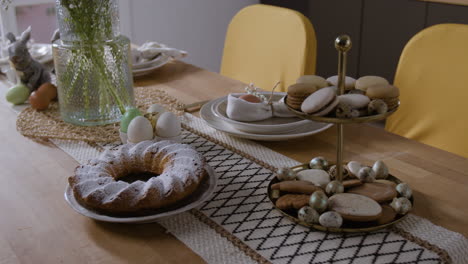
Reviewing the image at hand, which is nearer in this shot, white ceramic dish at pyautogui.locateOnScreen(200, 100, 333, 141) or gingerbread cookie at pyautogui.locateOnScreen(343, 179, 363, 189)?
gingerbread cookie at pyautogui.locateOnScreen(343, 179, 363, 189)

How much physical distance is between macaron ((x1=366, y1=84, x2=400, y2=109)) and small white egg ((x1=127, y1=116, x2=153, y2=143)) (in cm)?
45

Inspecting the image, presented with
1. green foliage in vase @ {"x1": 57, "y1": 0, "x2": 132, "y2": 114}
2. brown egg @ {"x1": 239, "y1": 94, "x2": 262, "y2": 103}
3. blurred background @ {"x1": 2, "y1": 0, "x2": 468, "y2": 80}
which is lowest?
blurred background @ {"x1": 2, "y1": 0, "x2": 468, "y2": 80}

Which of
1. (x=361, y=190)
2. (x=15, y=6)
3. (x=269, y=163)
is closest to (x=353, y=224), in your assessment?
(x=361, y=190)

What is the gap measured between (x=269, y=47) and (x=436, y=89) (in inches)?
23.9

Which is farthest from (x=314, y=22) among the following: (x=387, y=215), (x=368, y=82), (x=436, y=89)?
(x=387, y=215)

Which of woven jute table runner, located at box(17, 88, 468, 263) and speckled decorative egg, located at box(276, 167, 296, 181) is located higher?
speckled decorative egg, located at box(276, 167, 296, 181)

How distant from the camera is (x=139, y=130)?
42.2 inches

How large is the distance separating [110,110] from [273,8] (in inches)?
29.6

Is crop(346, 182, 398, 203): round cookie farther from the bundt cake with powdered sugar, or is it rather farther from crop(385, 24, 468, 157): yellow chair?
crop(385, 24, 468, 157): yellow chair

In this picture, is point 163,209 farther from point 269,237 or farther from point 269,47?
point 269,47

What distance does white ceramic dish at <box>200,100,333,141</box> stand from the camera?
1.10 m

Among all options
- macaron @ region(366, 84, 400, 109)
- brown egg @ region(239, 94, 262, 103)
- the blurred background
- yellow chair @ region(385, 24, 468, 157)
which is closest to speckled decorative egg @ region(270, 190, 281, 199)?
macaron @ region(366, 84, 400, 109)

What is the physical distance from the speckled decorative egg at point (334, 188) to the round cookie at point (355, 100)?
0.13 m

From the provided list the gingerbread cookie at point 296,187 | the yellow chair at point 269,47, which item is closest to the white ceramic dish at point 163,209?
the gingerbread cookie at point 296,187
